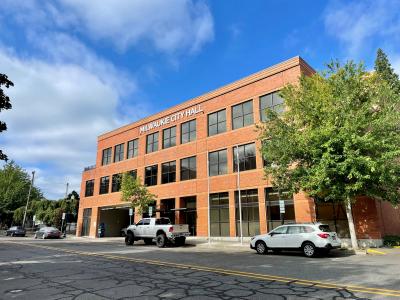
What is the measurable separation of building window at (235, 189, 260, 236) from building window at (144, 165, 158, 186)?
39.3 feet

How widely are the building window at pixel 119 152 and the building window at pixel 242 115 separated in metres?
18.4

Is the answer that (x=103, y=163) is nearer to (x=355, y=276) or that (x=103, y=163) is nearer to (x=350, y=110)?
(x=350, y=110)

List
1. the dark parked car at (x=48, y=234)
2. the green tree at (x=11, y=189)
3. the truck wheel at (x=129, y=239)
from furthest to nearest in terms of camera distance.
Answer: the green tree at (x=11, y=189) → the dark parked car at (x=48, y=234) → the truck wheel at (x=129, y=239)

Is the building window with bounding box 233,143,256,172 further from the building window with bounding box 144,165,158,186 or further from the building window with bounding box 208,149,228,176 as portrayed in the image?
the building window with bounding box 144,165,158,186

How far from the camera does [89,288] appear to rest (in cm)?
834

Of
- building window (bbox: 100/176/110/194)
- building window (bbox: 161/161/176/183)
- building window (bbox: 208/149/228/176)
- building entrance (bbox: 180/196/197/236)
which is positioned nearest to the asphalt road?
building window (bbox: 208/149/228/176)

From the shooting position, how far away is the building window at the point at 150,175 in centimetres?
3550

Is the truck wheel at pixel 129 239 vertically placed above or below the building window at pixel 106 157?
below

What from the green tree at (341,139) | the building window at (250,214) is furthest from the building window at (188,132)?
the green tree at (341,139)

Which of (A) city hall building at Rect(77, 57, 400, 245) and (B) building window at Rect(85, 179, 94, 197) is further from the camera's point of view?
(B) building window at Rect(85, 179, 94, 197)

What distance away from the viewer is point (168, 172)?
111 ft

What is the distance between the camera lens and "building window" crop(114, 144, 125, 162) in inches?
1638

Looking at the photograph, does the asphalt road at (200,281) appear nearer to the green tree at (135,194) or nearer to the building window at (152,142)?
the green tree at (135,194)

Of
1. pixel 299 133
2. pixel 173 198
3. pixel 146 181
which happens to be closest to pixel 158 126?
pixel 146 181
